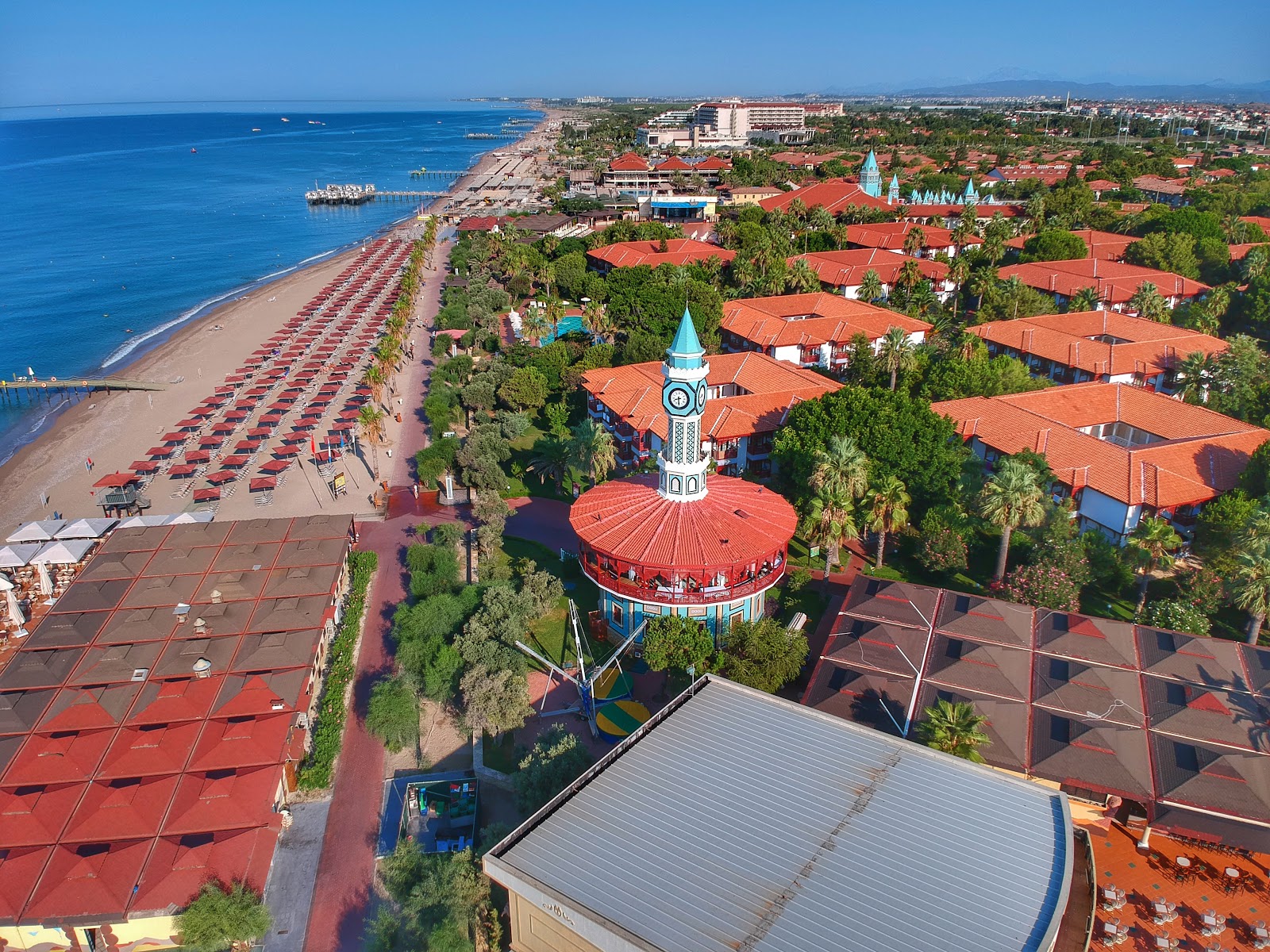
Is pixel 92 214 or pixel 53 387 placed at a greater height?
pixel 92 214

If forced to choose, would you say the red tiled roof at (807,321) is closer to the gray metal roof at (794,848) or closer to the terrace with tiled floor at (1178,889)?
the terrace with tiled floor at (1178,889)

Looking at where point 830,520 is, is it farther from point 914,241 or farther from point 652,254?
point 914,241

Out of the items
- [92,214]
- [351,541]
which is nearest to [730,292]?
[351,541]

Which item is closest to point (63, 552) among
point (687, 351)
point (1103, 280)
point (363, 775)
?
point (363, 775)

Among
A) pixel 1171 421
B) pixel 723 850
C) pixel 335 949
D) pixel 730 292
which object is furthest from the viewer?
pixel 730 292

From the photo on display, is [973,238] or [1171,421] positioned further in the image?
[973,238]

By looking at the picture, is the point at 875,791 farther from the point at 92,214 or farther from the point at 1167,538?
the point at 92,214

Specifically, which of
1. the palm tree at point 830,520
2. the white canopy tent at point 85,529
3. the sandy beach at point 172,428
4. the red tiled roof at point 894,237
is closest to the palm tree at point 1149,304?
the red tiled roof at point 894,237

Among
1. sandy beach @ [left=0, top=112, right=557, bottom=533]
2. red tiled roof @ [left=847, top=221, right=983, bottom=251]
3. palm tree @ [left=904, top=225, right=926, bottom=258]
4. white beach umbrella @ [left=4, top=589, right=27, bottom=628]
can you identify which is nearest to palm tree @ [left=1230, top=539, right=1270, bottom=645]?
sandy beach @ [left=0, top=112, right=557, bottom=533]
